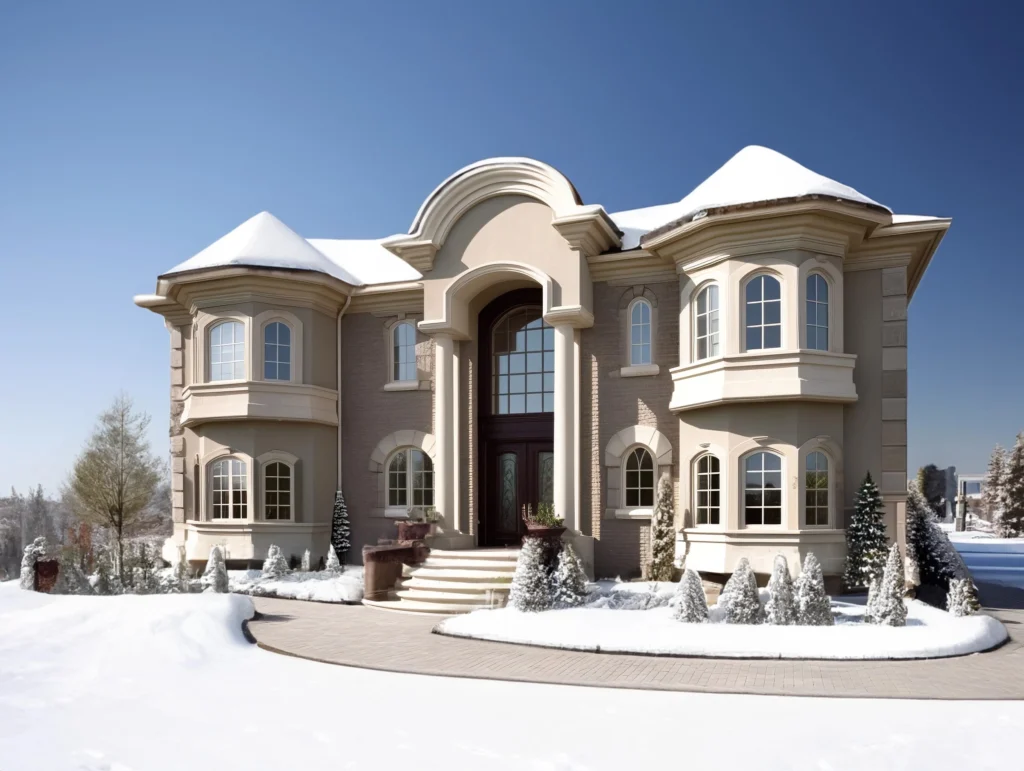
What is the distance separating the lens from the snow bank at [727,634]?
10898mm

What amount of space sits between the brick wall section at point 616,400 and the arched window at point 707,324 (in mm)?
836

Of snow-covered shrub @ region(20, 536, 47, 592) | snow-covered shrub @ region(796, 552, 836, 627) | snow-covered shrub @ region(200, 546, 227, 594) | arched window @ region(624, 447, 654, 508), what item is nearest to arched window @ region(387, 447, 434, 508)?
snow-covered shrub @ region(200, 546, 227, 594)

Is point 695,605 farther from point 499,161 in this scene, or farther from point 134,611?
point 499,161

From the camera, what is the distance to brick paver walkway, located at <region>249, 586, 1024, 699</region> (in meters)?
9.22

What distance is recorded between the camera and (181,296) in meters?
20.4

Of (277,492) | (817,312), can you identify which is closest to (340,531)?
(277,492)

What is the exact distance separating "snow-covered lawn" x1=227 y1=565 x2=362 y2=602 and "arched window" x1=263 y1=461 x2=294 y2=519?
68.7 inches

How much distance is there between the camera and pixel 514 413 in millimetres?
Answer: 19500

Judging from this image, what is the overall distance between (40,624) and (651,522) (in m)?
10.6

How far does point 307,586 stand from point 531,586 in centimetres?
540

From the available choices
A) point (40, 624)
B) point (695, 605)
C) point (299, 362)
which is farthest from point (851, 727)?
point (299, 362)

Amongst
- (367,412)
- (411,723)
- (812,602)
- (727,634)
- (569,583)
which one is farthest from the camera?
(367,412)

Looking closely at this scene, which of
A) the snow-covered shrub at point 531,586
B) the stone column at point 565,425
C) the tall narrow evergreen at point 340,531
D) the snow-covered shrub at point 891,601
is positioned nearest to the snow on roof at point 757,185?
the stone column at point 565,425

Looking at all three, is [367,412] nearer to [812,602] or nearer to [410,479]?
[410,479]
